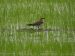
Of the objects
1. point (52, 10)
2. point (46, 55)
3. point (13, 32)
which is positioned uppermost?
point (52, 10)

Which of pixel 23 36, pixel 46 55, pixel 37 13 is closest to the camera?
pixel 46 55

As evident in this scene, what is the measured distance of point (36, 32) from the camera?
4281 millimetres

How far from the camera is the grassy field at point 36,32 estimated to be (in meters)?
3.98

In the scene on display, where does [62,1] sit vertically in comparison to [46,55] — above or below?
above

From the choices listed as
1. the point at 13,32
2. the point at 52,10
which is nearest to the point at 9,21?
the point at 13,32

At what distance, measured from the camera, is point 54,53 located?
154 inches

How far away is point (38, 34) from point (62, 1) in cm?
72

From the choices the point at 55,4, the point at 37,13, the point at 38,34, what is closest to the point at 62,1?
the point at 55,4

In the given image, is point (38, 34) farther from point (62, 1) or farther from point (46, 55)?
point (62, 1)

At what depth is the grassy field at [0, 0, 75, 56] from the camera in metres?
3.98

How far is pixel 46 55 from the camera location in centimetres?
388

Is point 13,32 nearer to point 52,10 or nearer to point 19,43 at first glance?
point 19,43

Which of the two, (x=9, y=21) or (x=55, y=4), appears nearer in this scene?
(x=9, y=21)

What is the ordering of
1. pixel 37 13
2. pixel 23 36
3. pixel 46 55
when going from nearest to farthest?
pixel 46 55 → pixel 23 36 → pixel 37 13
